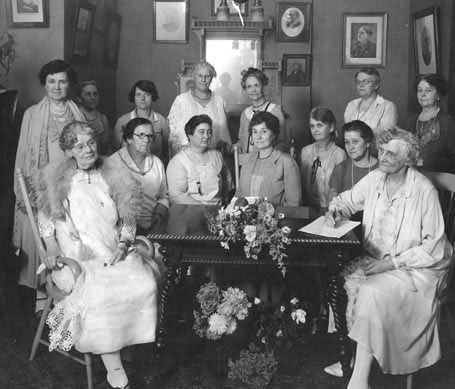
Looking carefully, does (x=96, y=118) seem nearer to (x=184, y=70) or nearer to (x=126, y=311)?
(x=184, y=70)

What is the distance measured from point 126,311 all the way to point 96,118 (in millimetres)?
2626

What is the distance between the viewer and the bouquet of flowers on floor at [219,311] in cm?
362

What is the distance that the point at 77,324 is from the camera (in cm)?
343

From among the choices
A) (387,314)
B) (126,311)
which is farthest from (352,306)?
(126,311)

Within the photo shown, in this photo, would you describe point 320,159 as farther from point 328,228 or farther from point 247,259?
point 247,259

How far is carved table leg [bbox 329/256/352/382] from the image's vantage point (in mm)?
3525

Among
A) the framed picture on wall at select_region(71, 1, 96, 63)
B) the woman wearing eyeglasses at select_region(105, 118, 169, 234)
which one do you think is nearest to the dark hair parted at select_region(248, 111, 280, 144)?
the woman wearing eyeglasses at select_region(105, 118, 169, 234)

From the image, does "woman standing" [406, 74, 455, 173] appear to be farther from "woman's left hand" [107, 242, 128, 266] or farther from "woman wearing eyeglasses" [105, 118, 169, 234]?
"woman's left hand" [107, 242, 128, 266]

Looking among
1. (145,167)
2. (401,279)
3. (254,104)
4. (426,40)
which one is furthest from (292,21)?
(401,279)

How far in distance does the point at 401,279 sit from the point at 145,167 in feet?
7.16

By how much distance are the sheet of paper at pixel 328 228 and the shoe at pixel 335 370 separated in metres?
0.93

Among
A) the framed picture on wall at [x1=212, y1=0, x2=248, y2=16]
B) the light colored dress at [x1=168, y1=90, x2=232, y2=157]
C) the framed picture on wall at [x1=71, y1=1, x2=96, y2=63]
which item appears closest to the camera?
the light colored dress at [x1=168, y1=90, x2=232, y2=157]

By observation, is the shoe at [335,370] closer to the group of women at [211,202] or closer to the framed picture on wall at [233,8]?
the group of women at [211,202]

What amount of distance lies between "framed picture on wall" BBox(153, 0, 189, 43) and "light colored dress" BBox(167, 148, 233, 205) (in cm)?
322
